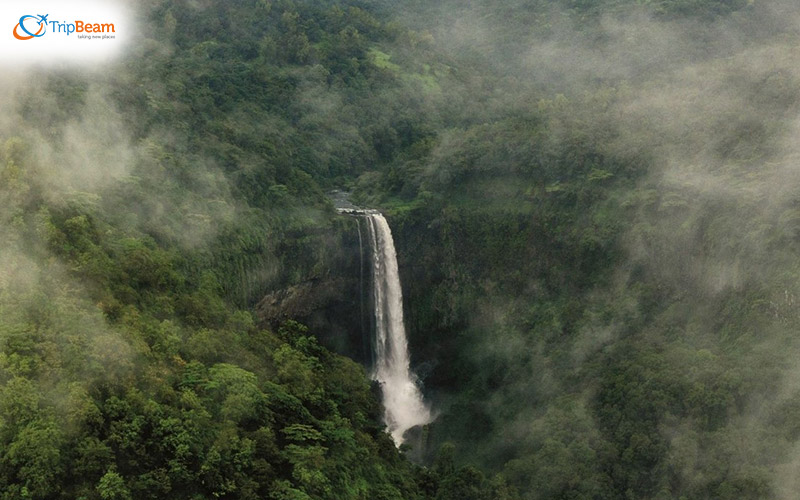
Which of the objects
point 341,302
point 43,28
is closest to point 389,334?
point 341,302

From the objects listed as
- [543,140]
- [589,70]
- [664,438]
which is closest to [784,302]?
[664,438]

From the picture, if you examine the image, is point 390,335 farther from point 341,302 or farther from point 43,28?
point 43,28

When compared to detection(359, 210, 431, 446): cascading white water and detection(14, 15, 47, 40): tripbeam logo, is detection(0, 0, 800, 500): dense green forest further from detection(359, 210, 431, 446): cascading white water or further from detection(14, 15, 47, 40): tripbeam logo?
detection(14, 15, 47, 40): tripbeam logo

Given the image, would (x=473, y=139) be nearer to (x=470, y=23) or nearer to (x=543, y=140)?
(x=543, y=140)

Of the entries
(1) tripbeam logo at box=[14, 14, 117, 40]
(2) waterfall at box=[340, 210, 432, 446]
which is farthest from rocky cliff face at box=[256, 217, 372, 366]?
(1) tripbeam logo at box=[14, 14, 117, 40]

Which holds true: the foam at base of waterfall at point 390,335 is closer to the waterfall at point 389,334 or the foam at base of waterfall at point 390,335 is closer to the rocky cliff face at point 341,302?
the waterfall at point 389,334
